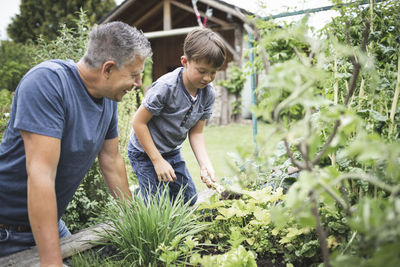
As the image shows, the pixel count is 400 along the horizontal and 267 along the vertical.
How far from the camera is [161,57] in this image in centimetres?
1517

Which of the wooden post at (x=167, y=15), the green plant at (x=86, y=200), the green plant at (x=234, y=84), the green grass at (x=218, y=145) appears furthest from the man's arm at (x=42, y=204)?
the wooden post at (x=167, y=15)

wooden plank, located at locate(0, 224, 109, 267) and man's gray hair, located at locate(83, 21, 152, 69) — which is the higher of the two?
man's gray hair, located at locate(83, 21, 152, 69)

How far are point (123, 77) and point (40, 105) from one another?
399 millimetres

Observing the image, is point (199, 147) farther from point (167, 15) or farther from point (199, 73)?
point (167, 15)

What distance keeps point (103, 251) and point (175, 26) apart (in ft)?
45.5

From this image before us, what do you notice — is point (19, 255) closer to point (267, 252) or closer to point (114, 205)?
point (114, 205)

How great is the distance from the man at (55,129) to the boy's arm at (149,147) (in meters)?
0.34

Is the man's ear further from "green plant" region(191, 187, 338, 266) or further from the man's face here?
"green plant" region(191, 187, 338, 266)

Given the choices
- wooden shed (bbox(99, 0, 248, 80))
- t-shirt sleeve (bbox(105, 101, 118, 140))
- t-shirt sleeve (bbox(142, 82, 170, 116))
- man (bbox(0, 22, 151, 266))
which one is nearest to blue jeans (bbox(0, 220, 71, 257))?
man (bbox(0, 22, 151, 266))

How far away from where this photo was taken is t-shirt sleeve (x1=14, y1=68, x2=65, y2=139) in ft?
4.45

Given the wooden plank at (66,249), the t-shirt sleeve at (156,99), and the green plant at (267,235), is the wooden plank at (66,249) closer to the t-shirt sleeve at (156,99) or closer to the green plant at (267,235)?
the green plant at (267,235)

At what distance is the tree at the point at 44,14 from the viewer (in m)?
22.5

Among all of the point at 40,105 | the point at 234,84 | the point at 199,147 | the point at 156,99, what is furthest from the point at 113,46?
the point at 234,84

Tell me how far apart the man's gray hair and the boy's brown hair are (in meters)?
0.68
